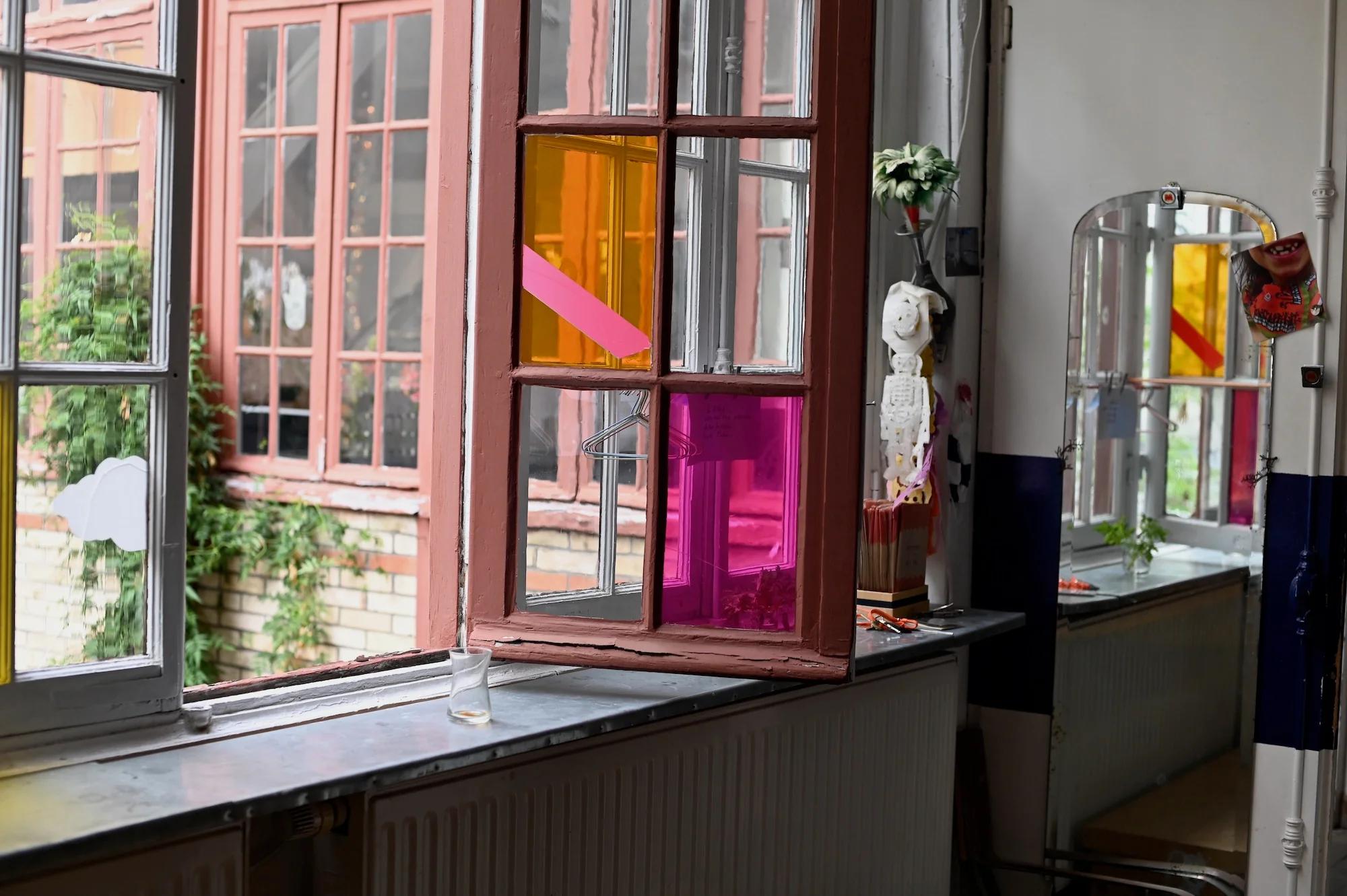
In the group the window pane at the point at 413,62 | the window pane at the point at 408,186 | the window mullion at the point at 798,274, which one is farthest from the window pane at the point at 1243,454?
the window pane at the point at 413,62

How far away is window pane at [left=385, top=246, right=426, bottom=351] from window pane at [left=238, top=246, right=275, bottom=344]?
24.8 inches

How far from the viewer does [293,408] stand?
5.92 m

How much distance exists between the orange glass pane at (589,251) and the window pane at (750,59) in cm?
25

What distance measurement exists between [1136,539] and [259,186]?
406 cm

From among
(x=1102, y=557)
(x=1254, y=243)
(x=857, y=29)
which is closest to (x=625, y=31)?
(x=857, y=29)

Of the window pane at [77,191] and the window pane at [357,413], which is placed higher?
A: the window pane at [77,191]

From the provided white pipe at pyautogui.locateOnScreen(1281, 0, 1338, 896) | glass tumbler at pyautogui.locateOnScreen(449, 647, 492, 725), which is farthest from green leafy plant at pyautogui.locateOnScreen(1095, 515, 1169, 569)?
glass tumbler at pyautogui.locateOnScreen(449, 647, 492, 725)

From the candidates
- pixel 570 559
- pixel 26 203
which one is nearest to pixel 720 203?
pixel 570 559

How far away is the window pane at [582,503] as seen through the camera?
260cm

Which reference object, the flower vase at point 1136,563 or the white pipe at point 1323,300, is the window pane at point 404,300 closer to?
the flower vase at point 1136,563

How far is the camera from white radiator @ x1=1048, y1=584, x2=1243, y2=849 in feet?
11.9

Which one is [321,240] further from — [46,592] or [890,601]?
[46,592]

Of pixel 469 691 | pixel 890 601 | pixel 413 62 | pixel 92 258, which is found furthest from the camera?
pixel 413 62

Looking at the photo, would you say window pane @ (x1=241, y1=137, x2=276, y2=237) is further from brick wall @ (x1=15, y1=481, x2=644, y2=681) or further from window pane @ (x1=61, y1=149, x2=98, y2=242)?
window pane @ (x1=61, y1=149, x2=98, y2=242)
